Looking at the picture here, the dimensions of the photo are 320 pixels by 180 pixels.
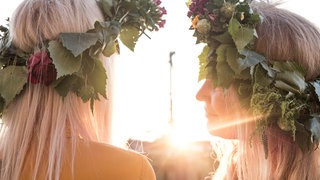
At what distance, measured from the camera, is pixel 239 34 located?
7.53ft

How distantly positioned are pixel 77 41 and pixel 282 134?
3.59 feet

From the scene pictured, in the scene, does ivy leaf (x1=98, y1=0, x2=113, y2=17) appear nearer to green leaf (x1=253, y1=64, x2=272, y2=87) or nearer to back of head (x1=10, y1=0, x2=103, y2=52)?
back of head (x1=10, y1=0, x2=103, y2=52)

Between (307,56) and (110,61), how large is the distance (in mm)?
956

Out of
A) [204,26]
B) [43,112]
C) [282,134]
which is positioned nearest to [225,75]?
[204,26]

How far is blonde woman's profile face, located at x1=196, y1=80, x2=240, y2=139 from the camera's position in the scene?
2375mm

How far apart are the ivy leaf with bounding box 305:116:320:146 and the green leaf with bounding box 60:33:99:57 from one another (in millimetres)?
1032

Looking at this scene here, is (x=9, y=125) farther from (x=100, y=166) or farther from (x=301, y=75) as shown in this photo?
(x=301, y=75)

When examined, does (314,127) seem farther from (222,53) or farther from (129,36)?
(129,36)

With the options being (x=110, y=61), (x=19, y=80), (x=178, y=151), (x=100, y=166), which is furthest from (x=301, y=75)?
(x=178, y=151)

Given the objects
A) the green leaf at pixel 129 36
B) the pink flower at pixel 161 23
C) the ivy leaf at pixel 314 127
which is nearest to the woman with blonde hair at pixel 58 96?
the green leaf at pixel 129 36

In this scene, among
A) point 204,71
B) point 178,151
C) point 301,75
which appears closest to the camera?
point 301,75

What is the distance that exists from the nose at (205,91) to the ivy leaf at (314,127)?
57 centimetres

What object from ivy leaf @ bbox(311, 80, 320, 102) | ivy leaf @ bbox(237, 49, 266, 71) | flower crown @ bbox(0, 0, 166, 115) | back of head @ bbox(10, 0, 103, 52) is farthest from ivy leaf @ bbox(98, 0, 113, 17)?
ivy leaf @ bbox(311, 80, 320, 102)

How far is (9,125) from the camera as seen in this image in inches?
75.4
